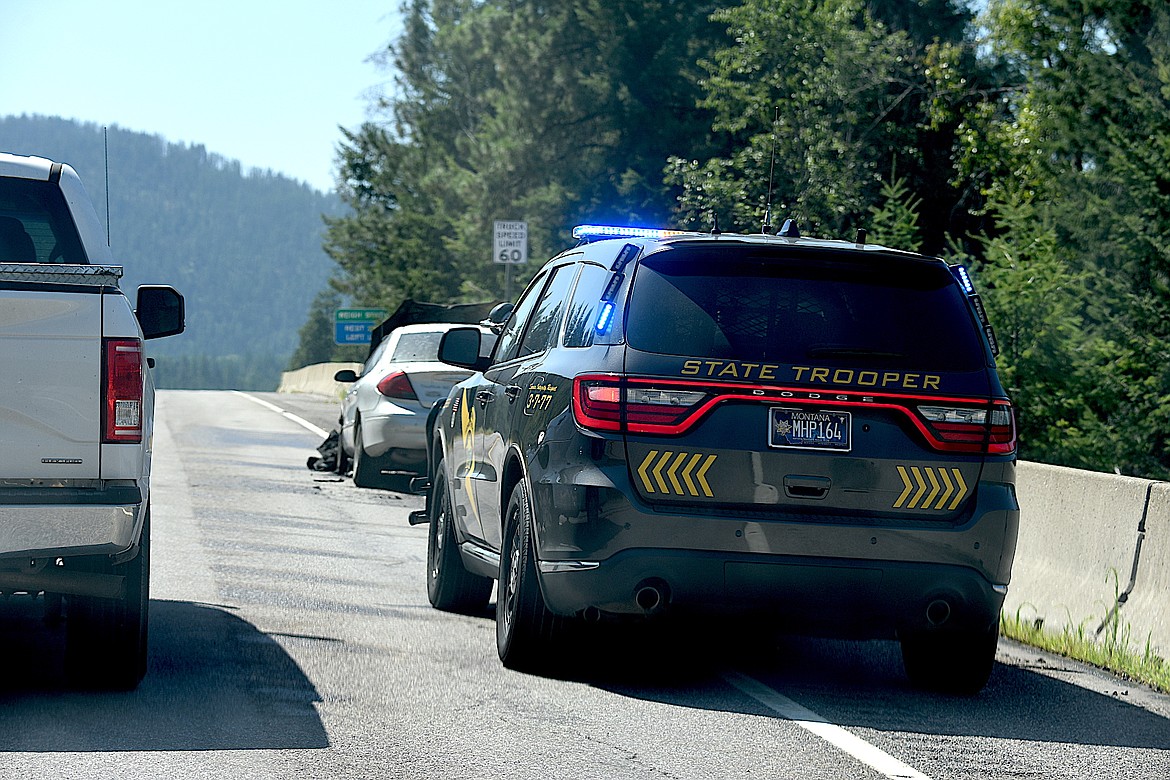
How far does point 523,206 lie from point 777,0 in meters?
17.6

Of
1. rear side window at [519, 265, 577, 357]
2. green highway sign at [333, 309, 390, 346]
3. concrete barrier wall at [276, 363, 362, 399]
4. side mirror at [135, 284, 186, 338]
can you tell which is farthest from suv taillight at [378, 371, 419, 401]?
green highway sign at [333, 309, 390, 346]

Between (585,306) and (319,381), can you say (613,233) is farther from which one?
(319,381)

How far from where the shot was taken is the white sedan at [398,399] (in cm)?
1527

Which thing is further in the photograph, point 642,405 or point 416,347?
point 416,347

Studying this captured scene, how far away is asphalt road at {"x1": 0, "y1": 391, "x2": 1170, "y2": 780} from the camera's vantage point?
206 inches

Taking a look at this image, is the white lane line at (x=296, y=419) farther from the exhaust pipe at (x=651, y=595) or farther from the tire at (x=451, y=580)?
the exhaust pipe at (x=651, y=595)

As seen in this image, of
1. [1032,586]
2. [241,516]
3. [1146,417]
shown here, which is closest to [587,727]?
[1032,586]

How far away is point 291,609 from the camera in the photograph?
27.5 ft

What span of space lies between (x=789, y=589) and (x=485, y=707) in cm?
123

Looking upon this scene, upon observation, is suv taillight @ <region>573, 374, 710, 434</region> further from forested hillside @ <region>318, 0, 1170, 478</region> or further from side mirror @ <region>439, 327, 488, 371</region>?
forested hillside @ <region>318, 0, 1170, 478</region>

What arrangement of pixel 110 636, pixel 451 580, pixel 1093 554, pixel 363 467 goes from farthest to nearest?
pixel 363 467 < pixel 451 580 < pixel 1093 554 < pixel 110 636

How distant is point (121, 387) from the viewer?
18.0ft

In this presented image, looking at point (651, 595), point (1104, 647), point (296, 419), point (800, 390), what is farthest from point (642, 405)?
point (296, 419)

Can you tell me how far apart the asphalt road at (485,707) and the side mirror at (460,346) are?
1341 millimetres
